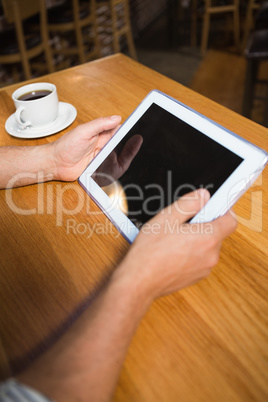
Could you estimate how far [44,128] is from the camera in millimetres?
793

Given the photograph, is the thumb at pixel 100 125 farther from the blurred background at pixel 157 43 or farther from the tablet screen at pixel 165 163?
the blurred background at pixel 157 43

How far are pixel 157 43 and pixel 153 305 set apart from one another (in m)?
4.20

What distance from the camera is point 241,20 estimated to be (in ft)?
12.6

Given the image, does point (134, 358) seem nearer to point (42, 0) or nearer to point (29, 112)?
point (29, 112)

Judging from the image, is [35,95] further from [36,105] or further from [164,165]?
[164,165]

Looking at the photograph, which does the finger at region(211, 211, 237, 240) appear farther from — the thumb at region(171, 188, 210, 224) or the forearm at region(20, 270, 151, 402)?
the forearm at region(20, 270, 151, 402)

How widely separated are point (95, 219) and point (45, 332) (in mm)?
218

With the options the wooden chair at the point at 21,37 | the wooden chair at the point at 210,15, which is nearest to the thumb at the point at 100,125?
the wooden chair at the point at 21,37

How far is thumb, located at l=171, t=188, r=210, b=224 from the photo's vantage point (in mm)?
449

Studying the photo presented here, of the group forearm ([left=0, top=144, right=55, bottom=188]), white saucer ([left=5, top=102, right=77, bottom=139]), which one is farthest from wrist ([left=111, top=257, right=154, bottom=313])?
white saucer ([left=5, top=102, right=77, bottom=139])

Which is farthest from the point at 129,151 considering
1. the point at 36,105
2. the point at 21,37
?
the point at 21,37

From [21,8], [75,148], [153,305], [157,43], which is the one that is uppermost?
[21,8]

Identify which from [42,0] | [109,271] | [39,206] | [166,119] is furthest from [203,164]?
[42,0]

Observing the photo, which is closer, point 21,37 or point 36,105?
point 36,105
